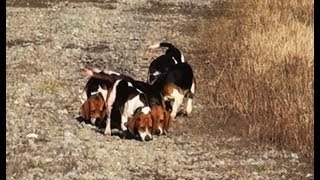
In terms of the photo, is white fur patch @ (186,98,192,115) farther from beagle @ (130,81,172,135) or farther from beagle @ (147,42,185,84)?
beagle @ (130,81,172,135)

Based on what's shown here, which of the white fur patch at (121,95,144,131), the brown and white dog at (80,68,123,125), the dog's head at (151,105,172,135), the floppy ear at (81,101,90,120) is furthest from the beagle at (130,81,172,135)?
the floppy ear at (81,101,90,120)

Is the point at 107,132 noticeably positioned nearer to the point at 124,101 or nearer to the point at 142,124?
the point at 124,101

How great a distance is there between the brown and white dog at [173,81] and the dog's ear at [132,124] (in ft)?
2.58

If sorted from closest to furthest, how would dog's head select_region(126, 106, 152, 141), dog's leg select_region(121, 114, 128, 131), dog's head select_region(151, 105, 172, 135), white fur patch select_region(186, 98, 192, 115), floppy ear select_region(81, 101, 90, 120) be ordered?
dog's head select_region(126, 106, 152, 141) < dog's head select_region(151, 105, 172, 135) < dog's leg select_region(121, 114, 128, 131) < floppy ear select_region(81, 101, 90, 120) < white fur patch select_region(186, 98, 192, 115)

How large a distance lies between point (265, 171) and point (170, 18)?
8.37 meters

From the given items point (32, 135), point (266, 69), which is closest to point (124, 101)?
point (32, 135)

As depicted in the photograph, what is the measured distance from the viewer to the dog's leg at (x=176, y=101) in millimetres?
9070

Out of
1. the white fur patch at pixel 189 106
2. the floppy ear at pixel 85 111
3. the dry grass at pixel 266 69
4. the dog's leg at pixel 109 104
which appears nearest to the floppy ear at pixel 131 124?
the dog's leg at pixel 109 104

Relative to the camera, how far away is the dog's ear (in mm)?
8258

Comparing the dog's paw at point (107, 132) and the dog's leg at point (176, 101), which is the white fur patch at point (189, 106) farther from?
the dog's paw at point (107, 132)

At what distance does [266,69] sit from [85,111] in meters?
3.10

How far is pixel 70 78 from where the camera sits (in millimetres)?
10891

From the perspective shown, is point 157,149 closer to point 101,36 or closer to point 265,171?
point 265,171

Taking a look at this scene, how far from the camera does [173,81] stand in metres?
9.01
